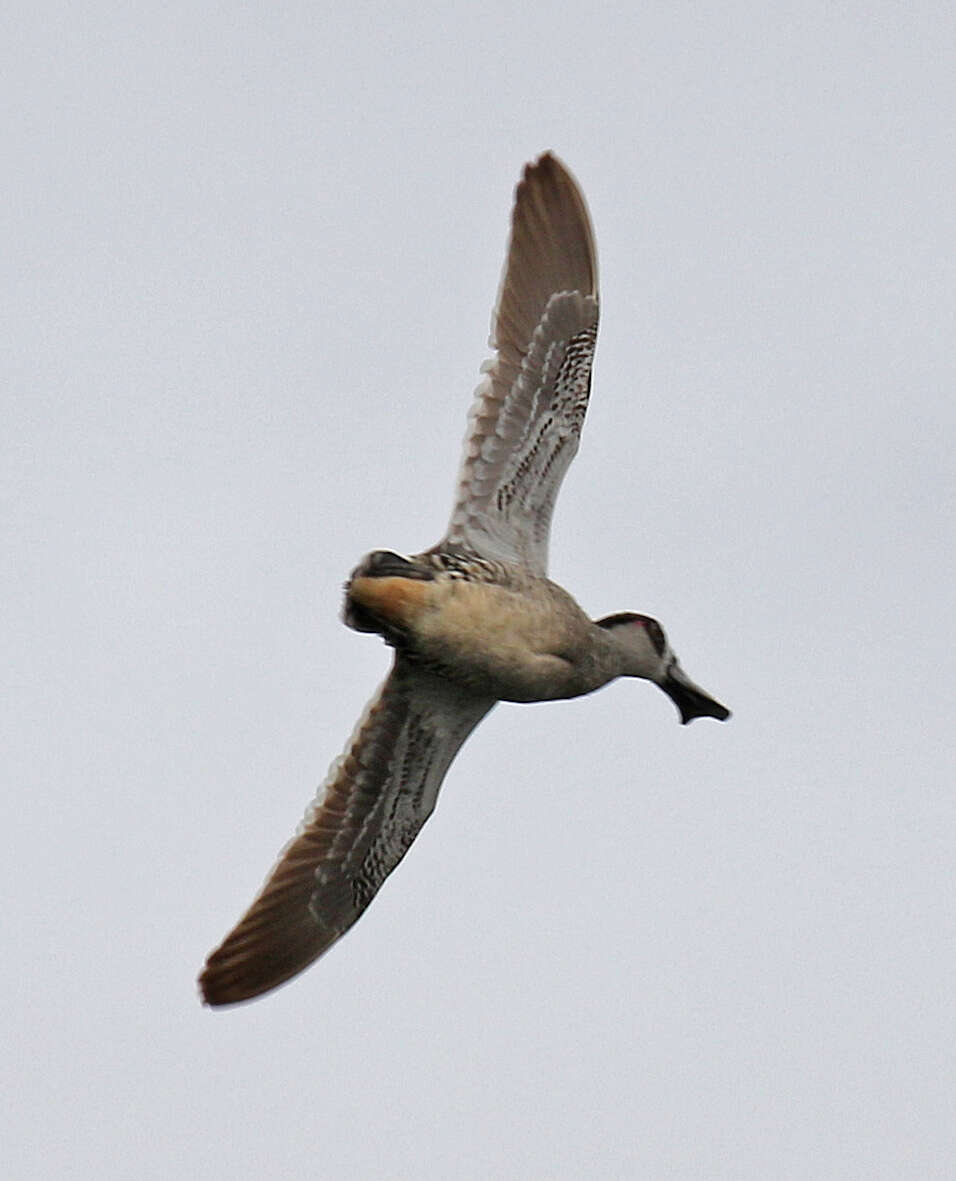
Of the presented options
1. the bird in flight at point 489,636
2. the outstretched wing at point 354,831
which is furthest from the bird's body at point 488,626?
the outstretched wing at point 354,831

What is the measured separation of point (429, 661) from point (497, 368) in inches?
93.7

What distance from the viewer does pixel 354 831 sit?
16594mm

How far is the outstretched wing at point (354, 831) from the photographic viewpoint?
53.0 feet

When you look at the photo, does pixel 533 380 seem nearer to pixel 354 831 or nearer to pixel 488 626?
pixel 488 626

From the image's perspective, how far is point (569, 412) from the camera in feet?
54.6

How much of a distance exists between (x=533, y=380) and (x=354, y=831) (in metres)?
3.40

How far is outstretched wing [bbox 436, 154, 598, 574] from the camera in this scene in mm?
16344

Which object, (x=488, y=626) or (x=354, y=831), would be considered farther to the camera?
(x=354, y=831)

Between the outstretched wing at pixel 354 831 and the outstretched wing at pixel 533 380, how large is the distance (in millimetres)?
1168

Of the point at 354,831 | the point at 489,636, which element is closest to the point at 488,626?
the point at 489,636

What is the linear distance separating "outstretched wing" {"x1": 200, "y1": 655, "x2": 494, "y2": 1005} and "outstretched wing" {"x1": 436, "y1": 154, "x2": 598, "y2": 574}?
3.83 ft

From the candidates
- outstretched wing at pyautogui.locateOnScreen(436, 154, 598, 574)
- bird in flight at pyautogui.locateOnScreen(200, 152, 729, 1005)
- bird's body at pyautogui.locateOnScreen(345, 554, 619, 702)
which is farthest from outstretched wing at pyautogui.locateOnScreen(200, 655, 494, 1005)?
outstretched wing at pyautogui.locateOnScreen(436, 154, 598, 574)

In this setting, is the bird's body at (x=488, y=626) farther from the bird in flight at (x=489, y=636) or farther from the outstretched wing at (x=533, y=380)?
the outstretched wing at (x=533, y=380)

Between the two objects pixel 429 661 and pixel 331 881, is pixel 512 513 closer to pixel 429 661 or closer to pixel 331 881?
pixel 429 661
